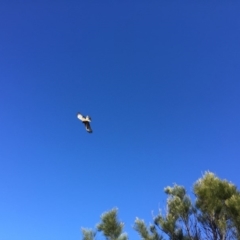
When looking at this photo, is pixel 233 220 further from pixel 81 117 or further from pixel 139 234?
pixel 81 117

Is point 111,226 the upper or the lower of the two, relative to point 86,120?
lower

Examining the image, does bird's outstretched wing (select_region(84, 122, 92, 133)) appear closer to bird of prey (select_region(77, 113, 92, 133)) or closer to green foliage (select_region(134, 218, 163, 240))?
bird of prey (select_region(77, 113, 92, 133))

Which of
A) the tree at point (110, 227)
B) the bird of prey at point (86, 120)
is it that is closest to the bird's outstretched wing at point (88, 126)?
the bird of prey at point (86, 120)

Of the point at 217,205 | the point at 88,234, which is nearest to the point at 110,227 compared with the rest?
the point at 88,234

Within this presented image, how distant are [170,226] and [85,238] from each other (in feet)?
8.90

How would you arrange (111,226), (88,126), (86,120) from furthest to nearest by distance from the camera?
(111,226) < (86,120) < (88,126)

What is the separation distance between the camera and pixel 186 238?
9.73 m

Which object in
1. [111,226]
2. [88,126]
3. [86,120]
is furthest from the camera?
[111,226]

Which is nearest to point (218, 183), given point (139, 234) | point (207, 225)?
point (207, 225)

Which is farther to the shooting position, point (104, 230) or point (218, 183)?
point (104, 230)

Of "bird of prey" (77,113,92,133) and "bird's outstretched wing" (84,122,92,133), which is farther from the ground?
"bird of prey" (77,113,92,133)

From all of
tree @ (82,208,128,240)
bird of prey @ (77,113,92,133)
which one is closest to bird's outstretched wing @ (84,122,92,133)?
bird of prey @ (77,113,92,133)

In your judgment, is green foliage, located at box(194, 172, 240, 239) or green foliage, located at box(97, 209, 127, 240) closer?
green foliage, located at box(194, 172, 240, 239)

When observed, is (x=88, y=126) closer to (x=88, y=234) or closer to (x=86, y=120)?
(x=86, y=120)
